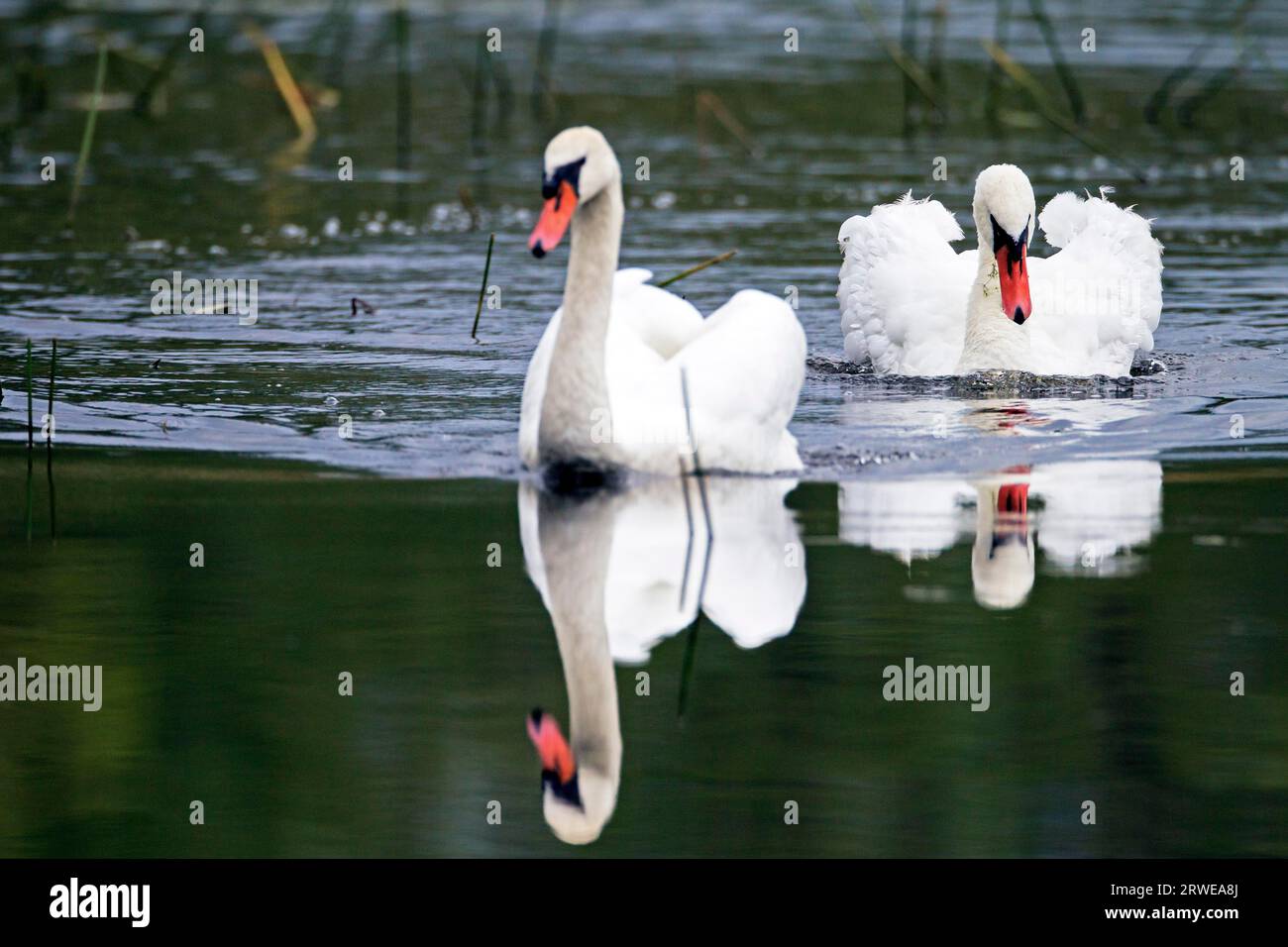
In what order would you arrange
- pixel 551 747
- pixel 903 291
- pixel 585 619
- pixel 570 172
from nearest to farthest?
pixel 551 747
pixel 585 619
pixel 570 172
pixel 903 291

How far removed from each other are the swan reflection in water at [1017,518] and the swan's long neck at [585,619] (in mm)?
996

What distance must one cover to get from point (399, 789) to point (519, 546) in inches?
97.8

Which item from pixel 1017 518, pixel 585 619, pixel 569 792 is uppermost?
pixel 1017 518

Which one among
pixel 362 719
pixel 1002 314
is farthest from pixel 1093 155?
pixel 362 719

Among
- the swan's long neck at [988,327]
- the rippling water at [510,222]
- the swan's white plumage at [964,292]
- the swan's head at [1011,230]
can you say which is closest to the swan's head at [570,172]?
the rippling water at [510,222]

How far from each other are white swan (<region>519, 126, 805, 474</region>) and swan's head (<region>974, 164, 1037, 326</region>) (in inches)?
94.8

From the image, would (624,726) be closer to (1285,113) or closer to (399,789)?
(399,789)

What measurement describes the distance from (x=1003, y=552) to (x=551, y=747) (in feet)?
8.65

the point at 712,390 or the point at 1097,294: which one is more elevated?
the point at 1097,294

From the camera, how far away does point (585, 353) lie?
9367mm

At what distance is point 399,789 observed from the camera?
20.4 feet

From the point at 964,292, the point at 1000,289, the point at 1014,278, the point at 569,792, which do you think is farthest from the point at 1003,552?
the point at 964,292

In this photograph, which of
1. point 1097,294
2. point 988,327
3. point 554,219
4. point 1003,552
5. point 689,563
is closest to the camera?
point 689,563

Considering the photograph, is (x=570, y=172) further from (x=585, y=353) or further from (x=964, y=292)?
(x=964, y=292)
